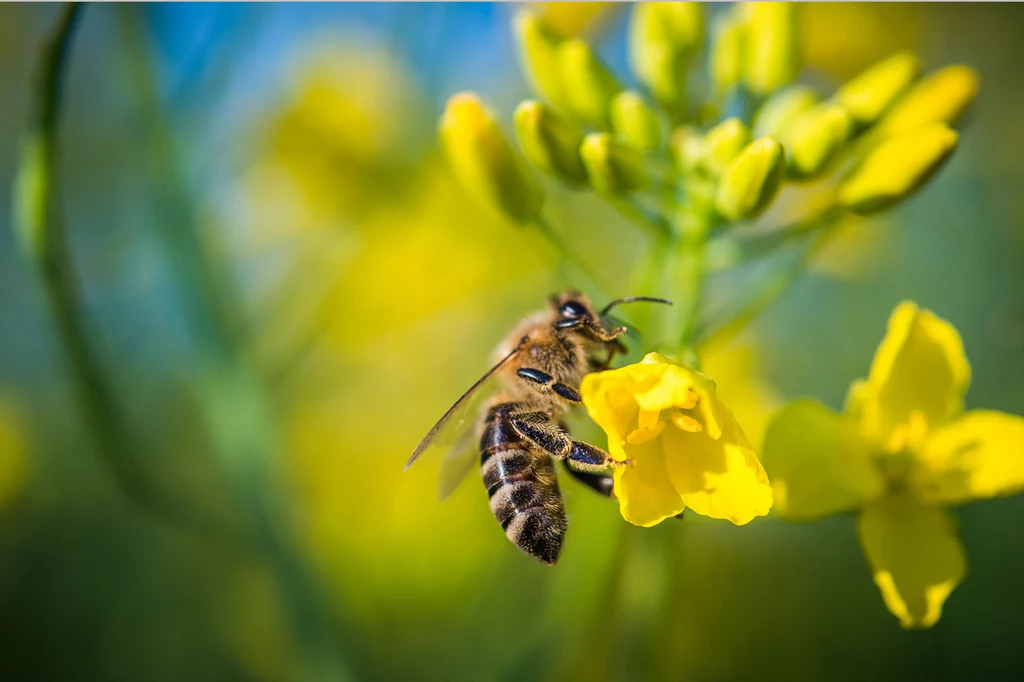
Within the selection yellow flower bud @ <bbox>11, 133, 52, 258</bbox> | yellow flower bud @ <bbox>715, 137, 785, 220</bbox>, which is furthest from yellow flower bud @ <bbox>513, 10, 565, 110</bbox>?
yellow flower bud @ <bbox>11, 133, 52, 258</bbox>

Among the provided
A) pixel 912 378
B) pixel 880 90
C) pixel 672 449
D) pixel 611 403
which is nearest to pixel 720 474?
pixel 672 449

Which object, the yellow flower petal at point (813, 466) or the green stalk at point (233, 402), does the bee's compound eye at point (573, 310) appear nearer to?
the yellow flower petal at point (813, 466)

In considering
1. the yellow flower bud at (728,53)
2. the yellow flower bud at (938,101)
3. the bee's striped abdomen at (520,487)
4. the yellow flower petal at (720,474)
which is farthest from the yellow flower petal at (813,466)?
the yellow flower bud at (728,53)

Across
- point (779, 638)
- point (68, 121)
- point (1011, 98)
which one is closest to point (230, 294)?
point (779, 638)

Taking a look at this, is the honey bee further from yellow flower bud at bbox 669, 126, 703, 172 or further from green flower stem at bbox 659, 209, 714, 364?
yellow flower bud at bbox 669, 126, 703, 172

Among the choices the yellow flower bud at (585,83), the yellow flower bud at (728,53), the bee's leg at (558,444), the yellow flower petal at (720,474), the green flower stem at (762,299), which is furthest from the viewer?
the yellow flower bud at (728,53)

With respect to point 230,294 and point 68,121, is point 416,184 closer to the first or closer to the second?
point 230,294
